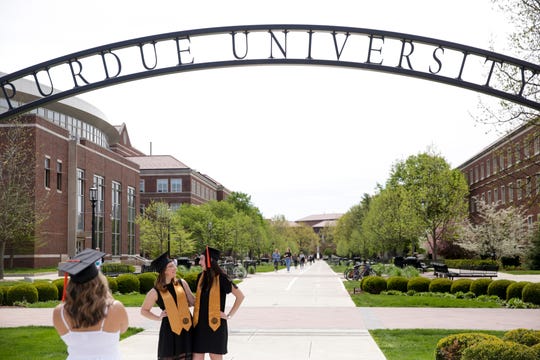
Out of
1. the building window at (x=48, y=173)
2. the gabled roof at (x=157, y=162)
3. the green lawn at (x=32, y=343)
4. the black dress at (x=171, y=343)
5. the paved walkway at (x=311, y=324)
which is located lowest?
the paved walkway at (x=311, y=324)

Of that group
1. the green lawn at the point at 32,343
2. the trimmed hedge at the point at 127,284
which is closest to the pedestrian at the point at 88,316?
the green lawn at the point at 32,343

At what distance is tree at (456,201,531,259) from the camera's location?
51.9 m

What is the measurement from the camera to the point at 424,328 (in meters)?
14.6

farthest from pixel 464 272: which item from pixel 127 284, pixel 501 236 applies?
pixel 501 236

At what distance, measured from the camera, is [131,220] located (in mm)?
69688

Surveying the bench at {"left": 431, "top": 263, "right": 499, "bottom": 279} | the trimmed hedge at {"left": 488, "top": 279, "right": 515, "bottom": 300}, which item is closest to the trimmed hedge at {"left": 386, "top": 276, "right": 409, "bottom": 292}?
the trimmed hedge at {"left": 488, "top": 279, "right": 515, "bottom": 300}

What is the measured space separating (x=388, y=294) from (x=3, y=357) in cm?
1538

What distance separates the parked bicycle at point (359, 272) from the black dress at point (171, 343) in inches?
972

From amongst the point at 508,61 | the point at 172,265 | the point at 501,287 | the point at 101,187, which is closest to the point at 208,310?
the point at 172,265

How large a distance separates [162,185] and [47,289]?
2739 inches

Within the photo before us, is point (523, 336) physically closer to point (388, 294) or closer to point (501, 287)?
point (501, 287)

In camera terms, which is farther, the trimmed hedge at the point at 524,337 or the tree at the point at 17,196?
the tree at the point at 17,196

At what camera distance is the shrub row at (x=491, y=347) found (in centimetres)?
692

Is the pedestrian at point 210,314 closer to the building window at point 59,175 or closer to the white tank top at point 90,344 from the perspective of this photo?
the white tank top at point 90,344
